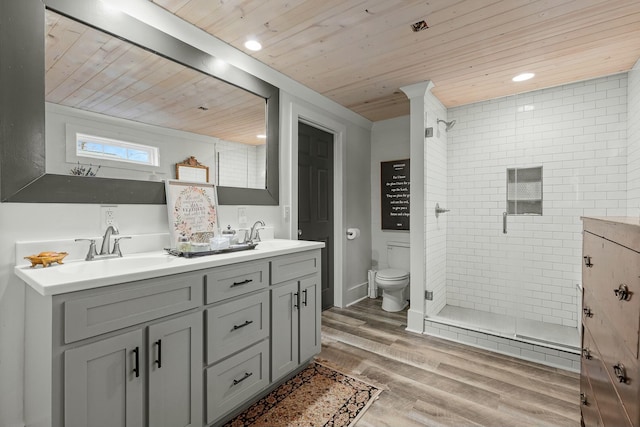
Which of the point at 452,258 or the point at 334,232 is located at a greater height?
the point at 334,232

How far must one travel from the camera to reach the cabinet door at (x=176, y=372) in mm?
1327

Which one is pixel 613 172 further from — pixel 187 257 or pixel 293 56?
pixel 187 257

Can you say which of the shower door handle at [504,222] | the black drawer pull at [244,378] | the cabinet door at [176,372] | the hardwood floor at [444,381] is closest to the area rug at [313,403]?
the hardwood floor at [444,381]

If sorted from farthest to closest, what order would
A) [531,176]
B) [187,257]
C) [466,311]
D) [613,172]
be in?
[466,311], [531,176], [613,172], [187,257]

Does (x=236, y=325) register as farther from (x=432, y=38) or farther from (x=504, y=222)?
(x=504, y=222)

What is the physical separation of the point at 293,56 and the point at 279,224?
1404 millimetres

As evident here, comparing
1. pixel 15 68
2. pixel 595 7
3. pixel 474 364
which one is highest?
pixel 595 7

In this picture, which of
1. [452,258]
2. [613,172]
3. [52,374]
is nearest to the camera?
[52,374]

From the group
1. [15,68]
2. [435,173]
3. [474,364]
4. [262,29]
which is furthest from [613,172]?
[15,68]

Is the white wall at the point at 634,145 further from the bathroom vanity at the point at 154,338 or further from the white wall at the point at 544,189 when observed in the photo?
the bathroom vanity at the point at 154,338

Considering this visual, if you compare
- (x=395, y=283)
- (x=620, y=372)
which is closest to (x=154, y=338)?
(x=620, y=372)

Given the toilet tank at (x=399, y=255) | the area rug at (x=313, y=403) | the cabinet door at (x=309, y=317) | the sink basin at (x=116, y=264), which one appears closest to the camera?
the sink basin at (x=116, y=264)

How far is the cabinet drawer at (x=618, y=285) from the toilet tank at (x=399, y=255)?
256 centimetres

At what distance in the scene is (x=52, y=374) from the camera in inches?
41.8
